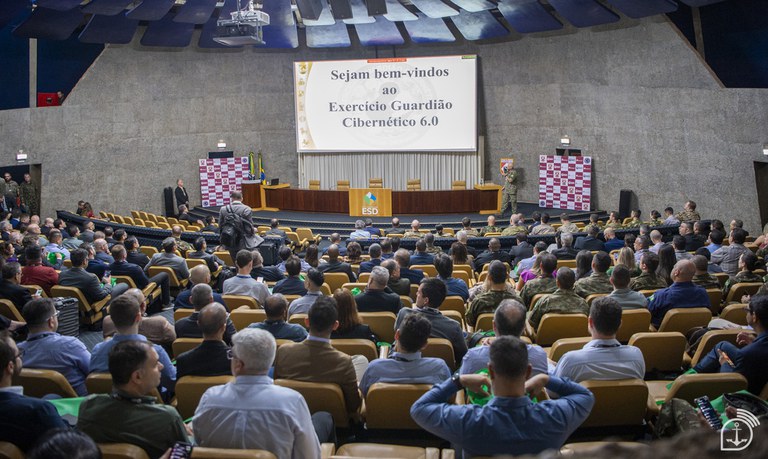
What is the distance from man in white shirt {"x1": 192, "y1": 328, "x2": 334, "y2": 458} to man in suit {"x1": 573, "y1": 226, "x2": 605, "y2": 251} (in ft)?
23.9

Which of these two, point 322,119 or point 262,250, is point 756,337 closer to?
point 262,250

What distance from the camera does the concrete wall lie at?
13523mm

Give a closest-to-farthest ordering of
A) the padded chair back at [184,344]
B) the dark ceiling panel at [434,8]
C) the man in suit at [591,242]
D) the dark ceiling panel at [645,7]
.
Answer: the padded chair back at [184,344] → the man in suit at [591,242] → the dark ceiling panel at [645,7] → the dark ceiling panel at [434,8]

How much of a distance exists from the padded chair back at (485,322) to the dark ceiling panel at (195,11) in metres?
12.0

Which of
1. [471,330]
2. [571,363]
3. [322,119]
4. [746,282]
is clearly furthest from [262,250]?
[322,119]

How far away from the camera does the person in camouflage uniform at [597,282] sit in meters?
6.04

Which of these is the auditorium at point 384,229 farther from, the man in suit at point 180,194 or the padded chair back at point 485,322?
the man in suit at point 180,194

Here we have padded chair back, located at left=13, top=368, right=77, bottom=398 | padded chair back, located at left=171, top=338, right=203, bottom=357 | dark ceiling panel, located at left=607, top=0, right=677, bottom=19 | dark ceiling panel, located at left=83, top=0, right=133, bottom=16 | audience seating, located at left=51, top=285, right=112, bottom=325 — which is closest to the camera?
padded chair back, located at left=13, top=368, right=77, bottom=398

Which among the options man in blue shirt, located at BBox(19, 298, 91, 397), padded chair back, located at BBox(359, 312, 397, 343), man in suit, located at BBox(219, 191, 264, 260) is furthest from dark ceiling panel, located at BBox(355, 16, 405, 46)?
man in blue shirt, located at BBox(19, 298, 91, 397)

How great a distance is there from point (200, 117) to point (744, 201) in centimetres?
1366

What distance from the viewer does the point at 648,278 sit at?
6.21m

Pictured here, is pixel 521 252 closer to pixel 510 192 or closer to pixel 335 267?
pixel 335 267

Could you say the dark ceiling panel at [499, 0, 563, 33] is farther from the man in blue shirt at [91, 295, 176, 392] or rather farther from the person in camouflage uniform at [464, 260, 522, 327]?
the man in blue shirt at [91, 295, 176, 392]

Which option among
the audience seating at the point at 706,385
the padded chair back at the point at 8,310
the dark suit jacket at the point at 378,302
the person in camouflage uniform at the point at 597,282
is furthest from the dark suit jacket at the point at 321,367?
the padded chair back at the point at 8,310
